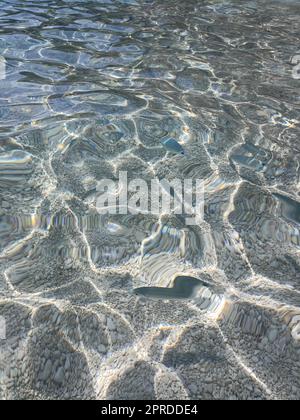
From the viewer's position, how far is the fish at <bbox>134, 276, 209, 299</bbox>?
2291mm

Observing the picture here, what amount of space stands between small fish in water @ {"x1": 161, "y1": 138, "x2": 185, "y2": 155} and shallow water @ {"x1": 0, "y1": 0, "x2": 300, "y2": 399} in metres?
0.07

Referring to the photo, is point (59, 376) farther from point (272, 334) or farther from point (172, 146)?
point (172, 146)

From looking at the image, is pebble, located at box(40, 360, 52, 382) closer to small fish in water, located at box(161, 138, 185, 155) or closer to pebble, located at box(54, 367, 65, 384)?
pebble, located at box(54, 367, 65, 384)

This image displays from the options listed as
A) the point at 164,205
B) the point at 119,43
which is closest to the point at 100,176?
the point at 164,205

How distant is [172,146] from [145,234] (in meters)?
1.16

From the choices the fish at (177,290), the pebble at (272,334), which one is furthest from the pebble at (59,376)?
the pebble at (272,334)

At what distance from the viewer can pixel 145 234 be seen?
8.84 feet

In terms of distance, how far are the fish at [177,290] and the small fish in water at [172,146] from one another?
1.45 metres

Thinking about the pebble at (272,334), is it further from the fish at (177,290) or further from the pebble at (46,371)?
the pebble at (46,371)

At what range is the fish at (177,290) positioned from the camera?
2291 millimetres

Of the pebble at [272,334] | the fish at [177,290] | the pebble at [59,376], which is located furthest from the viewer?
the fish at [177,290]

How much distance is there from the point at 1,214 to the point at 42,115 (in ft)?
4.92

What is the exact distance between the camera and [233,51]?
231 inches

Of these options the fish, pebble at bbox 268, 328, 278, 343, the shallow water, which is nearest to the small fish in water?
the shallow water
